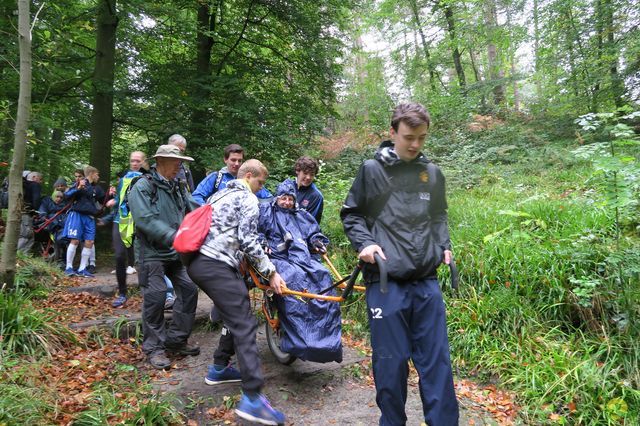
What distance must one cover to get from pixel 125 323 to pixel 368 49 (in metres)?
21.2

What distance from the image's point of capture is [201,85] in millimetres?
8914

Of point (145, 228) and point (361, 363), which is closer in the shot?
point (145, 228)

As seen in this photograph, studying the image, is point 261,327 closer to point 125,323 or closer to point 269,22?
point 125,323

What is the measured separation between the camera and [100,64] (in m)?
8.47

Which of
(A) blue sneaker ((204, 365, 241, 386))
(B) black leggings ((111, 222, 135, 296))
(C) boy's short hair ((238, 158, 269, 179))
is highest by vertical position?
(C) boy's short hair ((238, 158, 269, 179))

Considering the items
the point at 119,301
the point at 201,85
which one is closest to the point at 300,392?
the point at 119,301

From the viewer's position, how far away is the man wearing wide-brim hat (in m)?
3.84

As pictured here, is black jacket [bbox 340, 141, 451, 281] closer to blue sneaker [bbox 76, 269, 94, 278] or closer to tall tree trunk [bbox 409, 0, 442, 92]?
blue sneaker [bbox 76, 269, 94, 278]

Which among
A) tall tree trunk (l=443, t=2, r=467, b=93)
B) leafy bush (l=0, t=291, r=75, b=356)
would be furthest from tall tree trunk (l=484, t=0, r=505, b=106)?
leafy bush (l=0, t=291, r=75, b=356)

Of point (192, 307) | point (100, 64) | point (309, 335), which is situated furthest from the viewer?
point (100, 64)

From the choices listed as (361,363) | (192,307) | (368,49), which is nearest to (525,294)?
(361,363)

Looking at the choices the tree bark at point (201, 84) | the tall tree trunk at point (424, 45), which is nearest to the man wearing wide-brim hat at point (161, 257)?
the tree bark at point (201, 84)

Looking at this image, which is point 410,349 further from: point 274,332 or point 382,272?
point 274,332

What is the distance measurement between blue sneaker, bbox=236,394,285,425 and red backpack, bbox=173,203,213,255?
1216 millimetres
